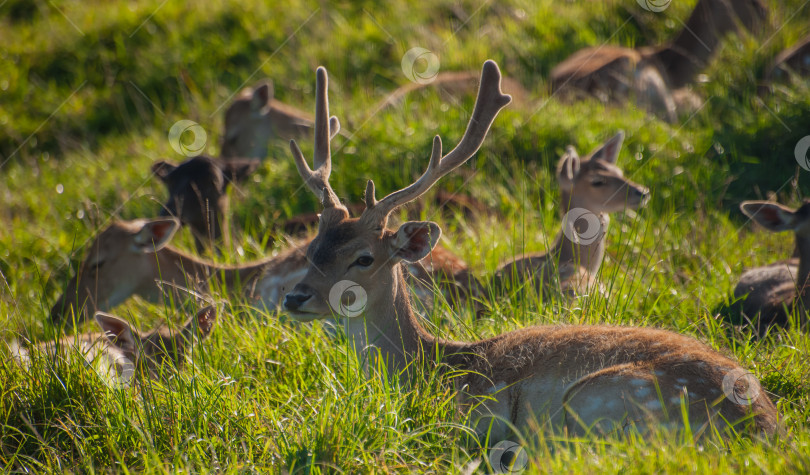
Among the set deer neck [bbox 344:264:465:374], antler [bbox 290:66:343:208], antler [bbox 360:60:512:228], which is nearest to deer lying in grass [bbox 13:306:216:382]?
deer neck [bbox 344:264:465:374]

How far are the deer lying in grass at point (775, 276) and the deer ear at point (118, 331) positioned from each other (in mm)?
3541

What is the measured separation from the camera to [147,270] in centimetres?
630

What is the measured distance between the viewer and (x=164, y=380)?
167 inches

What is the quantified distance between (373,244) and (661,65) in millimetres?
6981

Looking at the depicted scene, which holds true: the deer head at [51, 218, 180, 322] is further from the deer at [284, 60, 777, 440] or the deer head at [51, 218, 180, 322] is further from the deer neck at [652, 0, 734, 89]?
the deer neck at [652, 0, 734, 89]

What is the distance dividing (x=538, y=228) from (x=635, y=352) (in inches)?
108

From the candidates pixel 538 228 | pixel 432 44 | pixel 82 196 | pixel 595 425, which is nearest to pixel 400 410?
pixel 595 425

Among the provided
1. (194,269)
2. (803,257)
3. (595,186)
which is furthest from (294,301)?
(803,257)

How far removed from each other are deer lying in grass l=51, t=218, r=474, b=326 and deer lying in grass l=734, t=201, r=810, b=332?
1.77 meters

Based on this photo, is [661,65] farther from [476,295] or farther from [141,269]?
[141,269]

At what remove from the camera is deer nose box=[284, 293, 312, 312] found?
159 inches

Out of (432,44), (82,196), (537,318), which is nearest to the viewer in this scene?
(537,318)

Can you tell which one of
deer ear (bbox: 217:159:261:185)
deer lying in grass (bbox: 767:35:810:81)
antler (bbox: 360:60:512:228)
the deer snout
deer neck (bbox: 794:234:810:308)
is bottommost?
deer neck (bbox: 794:234:810:308)

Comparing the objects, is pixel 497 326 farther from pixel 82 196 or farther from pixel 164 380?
pixel 82 196
